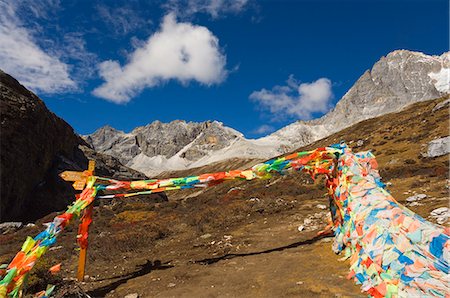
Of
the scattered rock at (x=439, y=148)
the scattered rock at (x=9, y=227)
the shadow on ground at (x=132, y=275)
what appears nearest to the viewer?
the shadow on ground at (x=132, y=275)

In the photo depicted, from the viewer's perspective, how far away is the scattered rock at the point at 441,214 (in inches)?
434

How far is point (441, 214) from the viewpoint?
11711mm

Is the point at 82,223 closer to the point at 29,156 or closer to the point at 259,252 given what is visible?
the point at 259,252

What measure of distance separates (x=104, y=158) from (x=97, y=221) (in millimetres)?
31469

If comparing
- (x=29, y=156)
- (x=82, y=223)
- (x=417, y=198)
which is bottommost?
(x=417, y=198)

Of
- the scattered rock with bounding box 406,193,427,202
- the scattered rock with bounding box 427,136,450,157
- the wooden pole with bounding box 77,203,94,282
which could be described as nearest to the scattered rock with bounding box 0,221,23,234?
the wooden pole with bounding box 77,203,94,282

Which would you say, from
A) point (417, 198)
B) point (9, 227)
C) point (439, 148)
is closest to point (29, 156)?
point (9, 227)

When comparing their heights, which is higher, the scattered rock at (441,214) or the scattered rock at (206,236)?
the scattered rock at (206,236)

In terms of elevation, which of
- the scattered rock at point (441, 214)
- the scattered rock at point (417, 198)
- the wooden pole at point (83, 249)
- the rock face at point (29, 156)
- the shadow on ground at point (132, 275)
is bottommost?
the shadow on ground at point (132, 275)

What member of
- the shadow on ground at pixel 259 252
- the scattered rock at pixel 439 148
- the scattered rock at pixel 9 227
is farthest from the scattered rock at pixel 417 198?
the scattered rock at pixel 9 227

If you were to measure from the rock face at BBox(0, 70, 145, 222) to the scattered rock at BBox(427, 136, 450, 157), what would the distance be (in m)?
37.0

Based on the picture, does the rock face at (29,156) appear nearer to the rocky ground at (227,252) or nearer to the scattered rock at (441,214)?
the rocky ground at (227,252)

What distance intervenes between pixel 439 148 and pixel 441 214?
67.6 feet

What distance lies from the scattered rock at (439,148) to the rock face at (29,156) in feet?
122
